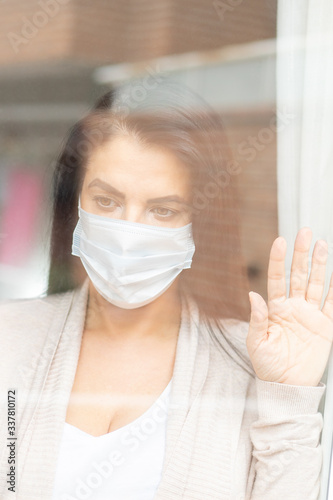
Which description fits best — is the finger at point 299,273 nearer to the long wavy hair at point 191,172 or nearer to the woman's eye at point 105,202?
the long wavy hair at point 191,172

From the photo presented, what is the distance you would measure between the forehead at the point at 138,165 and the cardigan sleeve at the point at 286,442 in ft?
1.69

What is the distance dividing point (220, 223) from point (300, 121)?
31 centimetres

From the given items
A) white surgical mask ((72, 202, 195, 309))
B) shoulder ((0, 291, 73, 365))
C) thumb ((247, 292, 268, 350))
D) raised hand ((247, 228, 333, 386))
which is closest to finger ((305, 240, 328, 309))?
raised hand ((247, 228, 333, 386))

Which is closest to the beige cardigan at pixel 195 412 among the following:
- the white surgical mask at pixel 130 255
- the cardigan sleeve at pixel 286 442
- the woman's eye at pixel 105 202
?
the cardigan sleeve at pixel 286 442

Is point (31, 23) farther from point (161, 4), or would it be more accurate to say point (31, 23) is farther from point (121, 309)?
point (121, 309)

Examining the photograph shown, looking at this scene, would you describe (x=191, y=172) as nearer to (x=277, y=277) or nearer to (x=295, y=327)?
(x=277, y=277)

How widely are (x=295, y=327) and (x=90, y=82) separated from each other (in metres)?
0.81

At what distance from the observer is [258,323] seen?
3.53 feet

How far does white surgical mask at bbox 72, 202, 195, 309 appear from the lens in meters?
1.09

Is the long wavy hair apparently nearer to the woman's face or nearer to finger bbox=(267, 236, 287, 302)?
the woman's face

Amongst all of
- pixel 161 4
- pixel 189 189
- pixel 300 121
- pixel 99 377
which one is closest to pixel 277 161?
pixel 300 121

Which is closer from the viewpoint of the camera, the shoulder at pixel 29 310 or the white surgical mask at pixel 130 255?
the white surgical mask at pixel 130 255

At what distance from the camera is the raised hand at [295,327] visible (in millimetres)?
1073

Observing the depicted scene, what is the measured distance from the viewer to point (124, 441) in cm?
112
